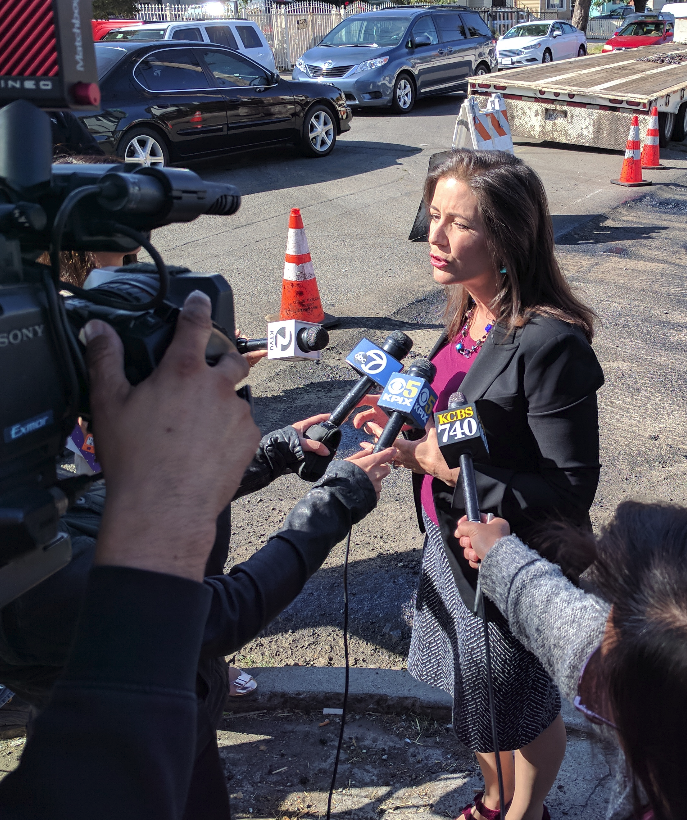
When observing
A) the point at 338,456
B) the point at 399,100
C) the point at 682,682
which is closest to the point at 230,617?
the point at 682,682

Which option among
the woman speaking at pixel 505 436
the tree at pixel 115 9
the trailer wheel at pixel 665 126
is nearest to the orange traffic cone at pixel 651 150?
the trailer wheel at pixel 665 126

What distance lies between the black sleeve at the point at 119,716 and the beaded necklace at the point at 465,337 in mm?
1594

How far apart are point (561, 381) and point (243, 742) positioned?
5.30 ft

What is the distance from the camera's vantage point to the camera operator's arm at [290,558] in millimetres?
1465

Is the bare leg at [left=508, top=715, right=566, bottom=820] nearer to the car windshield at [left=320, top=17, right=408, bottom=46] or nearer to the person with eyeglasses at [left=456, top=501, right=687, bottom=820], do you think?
the person with eyeglasses at [left=456, top=501, right=687, bottom=820]

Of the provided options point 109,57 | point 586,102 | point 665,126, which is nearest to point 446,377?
point 109,57

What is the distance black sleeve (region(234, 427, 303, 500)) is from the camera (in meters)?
2.02

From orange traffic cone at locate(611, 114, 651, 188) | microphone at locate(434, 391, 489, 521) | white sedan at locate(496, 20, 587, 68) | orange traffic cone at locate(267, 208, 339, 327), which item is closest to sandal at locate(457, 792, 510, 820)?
microphone at locate(434, 391, 489, 521)

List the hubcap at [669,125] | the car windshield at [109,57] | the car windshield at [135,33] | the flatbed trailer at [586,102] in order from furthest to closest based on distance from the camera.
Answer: the car windshield at [135,33], the hubcap at [669,125], the flatbed trailer at [586,102], the car windshield at [109,57]

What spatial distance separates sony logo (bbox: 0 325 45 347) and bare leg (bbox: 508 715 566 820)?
71.5 inches

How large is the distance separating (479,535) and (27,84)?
3.87 feet

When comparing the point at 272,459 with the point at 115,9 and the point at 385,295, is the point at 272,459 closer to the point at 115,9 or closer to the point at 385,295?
the point at 385,295

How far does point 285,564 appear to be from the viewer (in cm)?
159

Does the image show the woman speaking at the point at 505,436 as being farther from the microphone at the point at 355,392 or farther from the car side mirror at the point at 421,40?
the car side mirror at the point at 421,40
